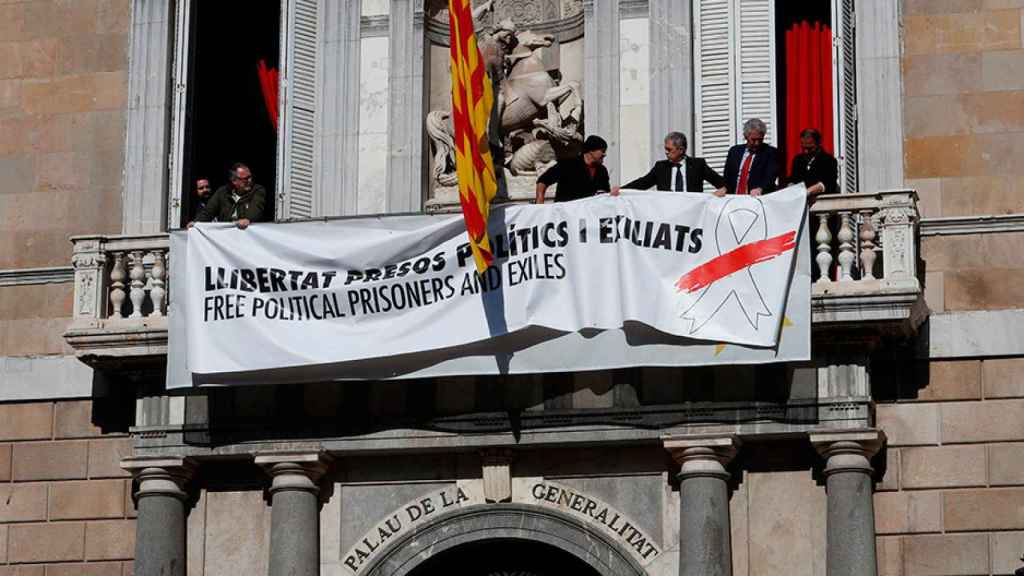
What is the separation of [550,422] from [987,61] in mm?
5528

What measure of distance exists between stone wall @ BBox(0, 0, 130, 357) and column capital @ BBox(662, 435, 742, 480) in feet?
21.8

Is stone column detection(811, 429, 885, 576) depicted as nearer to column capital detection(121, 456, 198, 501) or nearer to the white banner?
the white banner

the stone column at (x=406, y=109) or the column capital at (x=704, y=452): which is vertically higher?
the stone column at (x=406, y=109)

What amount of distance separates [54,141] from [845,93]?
8237 millimetres

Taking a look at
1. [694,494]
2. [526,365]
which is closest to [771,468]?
[694,494]

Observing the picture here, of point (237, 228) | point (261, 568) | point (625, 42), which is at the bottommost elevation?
point (261, 568)

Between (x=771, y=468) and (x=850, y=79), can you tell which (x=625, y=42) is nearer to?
(x=850, y=79)

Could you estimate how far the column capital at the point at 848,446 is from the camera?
2639 centimetres

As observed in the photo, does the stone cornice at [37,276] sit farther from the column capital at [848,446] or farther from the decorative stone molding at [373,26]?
the column capital at [848,446]

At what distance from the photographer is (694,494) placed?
26625mm

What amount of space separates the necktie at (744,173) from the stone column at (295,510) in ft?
15.5

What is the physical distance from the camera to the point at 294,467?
27.5m

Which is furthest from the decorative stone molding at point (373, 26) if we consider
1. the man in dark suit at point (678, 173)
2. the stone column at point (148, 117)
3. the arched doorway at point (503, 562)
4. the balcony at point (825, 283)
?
the arched doorway at point (503, 562)

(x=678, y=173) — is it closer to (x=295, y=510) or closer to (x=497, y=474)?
(x=497, y=474)
